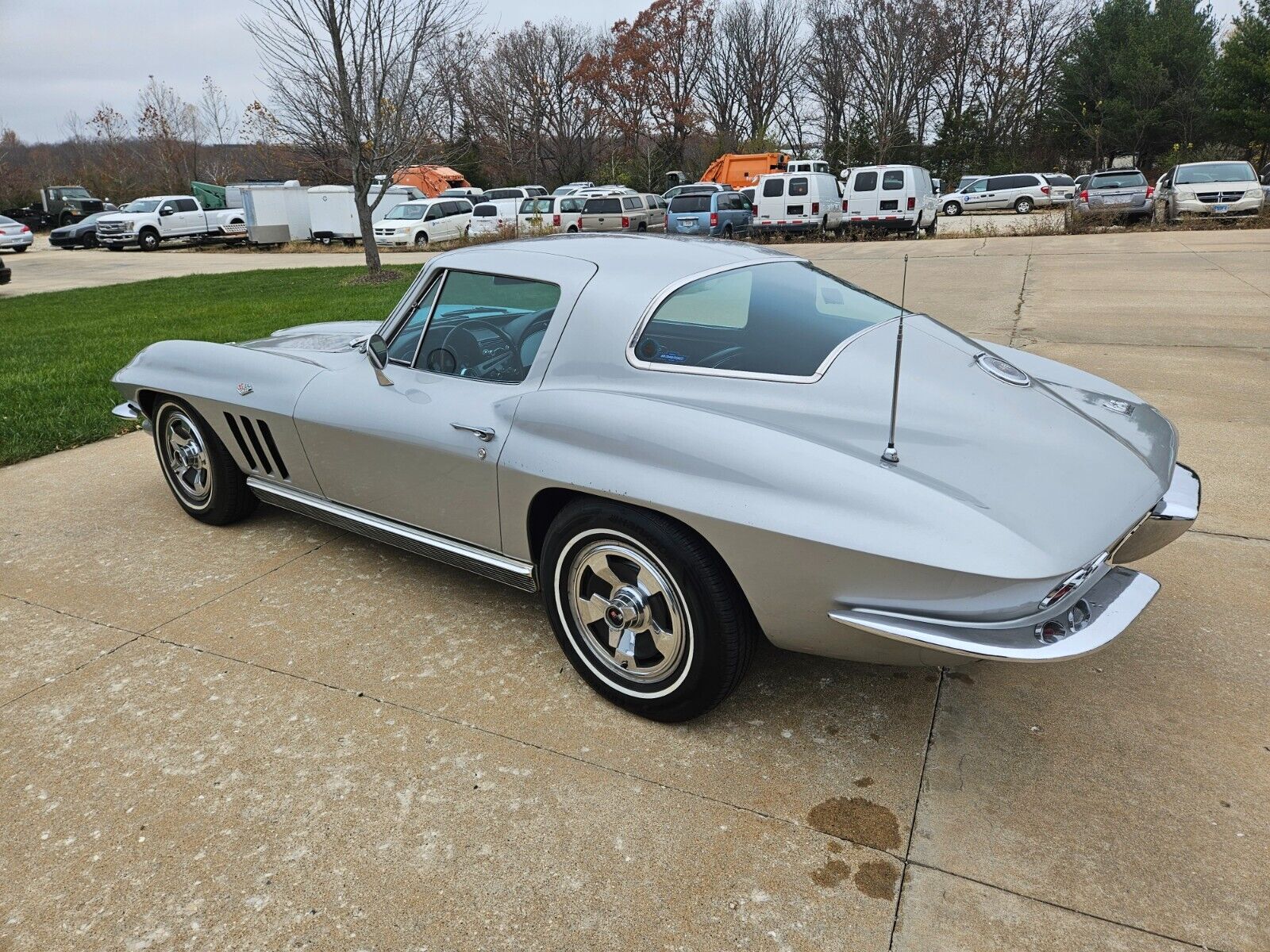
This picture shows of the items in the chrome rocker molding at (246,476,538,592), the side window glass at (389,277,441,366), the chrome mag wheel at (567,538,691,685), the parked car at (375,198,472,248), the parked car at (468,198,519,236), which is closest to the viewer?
the chrome mag wheel at (567,538,691,685)

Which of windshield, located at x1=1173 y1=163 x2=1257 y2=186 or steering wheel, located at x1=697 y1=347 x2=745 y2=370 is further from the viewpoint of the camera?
windshield, located at x1=1173 y1=163 x2=1257 y2=186

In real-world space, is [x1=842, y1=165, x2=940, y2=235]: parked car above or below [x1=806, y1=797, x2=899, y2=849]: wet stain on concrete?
above

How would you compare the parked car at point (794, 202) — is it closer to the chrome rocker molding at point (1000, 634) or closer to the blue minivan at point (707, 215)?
the blue minivan at point (707, 215)

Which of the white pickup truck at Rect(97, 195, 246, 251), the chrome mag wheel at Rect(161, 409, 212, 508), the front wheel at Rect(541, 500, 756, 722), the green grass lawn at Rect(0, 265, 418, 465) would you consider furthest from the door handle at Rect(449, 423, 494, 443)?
the white pickup truck at Rect(97, 195, 246, 251)

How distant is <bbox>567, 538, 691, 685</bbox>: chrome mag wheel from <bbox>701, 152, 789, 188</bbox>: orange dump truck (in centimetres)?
3458

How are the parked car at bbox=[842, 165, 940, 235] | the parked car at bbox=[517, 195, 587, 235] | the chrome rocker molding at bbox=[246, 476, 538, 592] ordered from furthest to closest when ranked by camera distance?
the parked car at bbox=[517, 195, 587, 235]
the parked car at bbox=[842, 165, 940, 235]
the chrome rocker molding at bbox=[246, 476, 538, 592]

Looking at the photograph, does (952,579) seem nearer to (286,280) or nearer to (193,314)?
(193,314)

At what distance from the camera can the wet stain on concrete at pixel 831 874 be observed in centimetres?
207

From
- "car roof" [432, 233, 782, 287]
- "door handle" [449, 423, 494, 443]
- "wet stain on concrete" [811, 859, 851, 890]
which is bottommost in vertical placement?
"wet stain on concrete" [811, 859, 851, 890]

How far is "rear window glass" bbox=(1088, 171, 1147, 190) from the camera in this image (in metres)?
22.4

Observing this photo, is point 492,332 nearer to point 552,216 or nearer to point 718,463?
point 718,463

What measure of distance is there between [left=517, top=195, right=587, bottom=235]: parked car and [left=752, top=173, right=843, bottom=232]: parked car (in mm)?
5058

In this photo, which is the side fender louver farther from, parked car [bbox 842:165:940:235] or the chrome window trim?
parked car [bbox 842:165:940:235]

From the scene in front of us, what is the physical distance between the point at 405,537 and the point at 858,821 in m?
1.93
